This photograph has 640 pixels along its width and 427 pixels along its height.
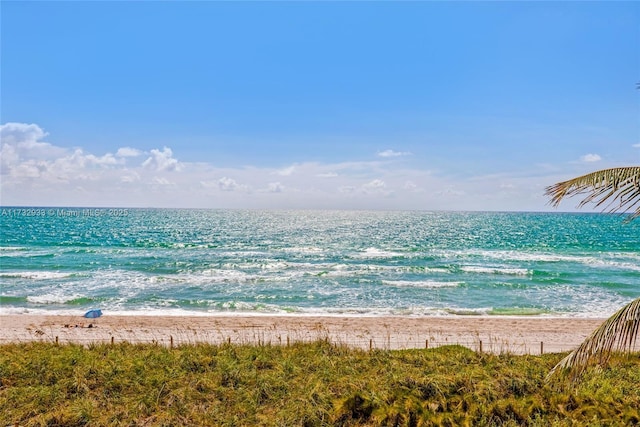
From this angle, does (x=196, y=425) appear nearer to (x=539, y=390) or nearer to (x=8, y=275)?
(x=539, y=390)

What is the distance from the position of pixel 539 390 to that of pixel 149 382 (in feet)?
31.9

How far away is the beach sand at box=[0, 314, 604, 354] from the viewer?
65.4 feet

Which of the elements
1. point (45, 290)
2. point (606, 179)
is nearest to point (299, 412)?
point (606, 179)

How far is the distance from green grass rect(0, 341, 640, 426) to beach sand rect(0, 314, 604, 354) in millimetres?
7029

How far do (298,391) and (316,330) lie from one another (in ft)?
40.9

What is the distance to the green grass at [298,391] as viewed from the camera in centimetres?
822

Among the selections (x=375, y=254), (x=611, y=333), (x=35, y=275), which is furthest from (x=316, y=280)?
(x=611, y=333)

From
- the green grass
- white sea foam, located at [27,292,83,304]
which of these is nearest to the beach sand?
white sea foam, located at [27,292,83,304]

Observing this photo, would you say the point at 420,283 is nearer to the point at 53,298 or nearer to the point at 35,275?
the point at 53,298

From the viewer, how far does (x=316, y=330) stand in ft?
73.0

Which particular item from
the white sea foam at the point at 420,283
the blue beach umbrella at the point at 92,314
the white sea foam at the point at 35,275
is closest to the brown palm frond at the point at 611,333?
the blue beach umbrella at the point at 92,314

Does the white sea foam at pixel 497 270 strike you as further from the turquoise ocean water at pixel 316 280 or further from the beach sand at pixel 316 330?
the beach sand at pixel 316 330

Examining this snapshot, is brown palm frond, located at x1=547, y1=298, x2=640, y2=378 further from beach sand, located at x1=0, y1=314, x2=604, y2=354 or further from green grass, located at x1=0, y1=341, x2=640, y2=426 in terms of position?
beach sand, located at x1=0, y1=314, x2=604, y2=354

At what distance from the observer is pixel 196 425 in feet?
27.8
